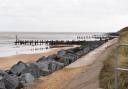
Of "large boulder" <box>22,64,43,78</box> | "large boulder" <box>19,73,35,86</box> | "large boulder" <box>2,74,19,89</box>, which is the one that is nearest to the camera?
"large boulder" <box>2,74,19,89</box>

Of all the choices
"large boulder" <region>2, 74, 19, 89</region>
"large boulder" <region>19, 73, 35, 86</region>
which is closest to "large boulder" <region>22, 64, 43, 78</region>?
"large boulder" <region>19, 73, 35, 86</region>

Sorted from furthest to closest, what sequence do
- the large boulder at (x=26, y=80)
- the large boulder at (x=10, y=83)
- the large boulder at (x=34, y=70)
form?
the large boulder at (x=34, y=70) < the large boulder at (x=26, y=80) < the large boulder at (x=10, y=83)

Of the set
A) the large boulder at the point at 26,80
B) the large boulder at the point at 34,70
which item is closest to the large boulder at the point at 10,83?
the large boulder at the point at 26,80

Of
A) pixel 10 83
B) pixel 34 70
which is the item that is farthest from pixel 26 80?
pixel 34 70

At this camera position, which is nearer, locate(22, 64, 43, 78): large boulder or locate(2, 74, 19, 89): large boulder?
locate(2, 74, 19, 89): large boulder

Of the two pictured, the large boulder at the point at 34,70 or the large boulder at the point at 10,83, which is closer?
the large boulder at the point at 10,83

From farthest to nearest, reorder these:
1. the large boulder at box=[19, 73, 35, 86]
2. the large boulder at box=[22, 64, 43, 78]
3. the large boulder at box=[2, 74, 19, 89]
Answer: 1. the large boulder at box=[22, 64, 43, 78]
2. the large boulder at box=[19, 73, 35, 86]
3. the large boulder at box=[2, 74, 19, 89]

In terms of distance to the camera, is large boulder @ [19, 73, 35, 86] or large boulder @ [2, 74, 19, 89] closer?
large boulder @ [2, 74, 19, 89]

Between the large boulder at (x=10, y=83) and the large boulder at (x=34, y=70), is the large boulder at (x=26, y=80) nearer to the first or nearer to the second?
the large boulder at (x=10, y=83)

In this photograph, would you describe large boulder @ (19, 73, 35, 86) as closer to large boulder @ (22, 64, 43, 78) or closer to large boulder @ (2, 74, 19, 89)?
large boulder @ (2, 74, 19, 89)

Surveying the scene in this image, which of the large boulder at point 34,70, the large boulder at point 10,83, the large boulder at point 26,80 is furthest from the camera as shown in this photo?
the large boulder at point 34,70

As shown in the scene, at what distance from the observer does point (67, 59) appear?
20.0 m

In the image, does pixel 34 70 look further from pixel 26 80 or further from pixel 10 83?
pixel 10 83

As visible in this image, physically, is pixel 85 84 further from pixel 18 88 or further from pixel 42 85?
pixel 18 88
